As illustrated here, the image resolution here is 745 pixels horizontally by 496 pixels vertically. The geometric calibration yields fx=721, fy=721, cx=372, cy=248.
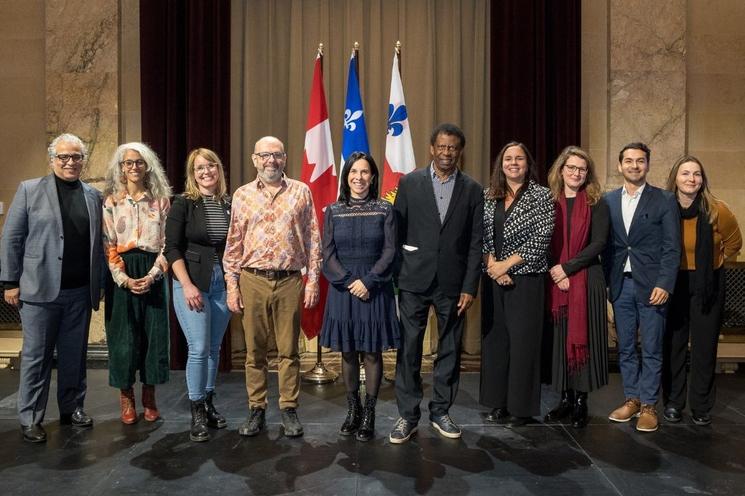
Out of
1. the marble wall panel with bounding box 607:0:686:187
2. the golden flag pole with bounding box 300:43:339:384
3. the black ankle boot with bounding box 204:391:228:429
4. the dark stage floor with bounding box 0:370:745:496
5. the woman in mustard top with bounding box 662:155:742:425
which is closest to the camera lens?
the dark stage floor with bounding box 0:370:745:496

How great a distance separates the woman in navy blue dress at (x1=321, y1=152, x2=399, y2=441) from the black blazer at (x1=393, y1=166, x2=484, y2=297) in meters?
0.10

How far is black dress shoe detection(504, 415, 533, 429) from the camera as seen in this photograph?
13.0 feet

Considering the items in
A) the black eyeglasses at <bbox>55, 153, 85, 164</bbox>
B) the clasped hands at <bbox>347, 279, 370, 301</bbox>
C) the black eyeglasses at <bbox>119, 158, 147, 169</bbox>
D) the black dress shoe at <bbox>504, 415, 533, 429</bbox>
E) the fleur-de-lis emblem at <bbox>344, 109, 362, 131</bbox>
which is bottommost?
the black dress shoe at <bbox>504, 415, 533, 429</bbox>

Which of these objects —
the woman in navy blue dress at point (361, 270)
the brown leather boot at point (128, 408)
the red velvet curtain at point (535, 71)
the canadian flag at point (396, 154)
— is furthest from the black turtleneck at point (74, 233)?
the red velvet curtain at point (535, 71)

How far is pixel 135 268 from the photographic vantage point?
3.87 metres

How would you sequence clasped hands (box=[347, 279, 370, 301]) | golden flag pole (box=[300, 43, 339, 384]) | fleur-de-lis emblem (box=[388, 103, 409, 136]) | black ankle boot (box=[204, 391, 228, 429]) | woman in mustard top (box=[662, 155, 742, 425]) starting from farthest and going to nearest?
fleur-de-lis emblem (box=[388, 103, 409, 136])
golden flag pole (box=[300, 43, 339, 384])
woman in mustard top (box=[662, 155, 742, 425])
black ankle boot (box=[204, 391, 228, 429])
clasped hands (box=[347, 279, 370, 301])

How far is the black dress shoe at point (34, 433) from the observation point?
368 centimetres

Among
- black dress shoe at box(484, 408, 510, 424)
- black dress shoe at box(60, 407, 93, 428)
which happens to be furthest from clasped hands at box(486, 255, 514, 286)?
black dress shoe at box(60, 407, 93, 428)

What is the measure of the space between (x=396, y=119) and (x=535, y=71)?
114 cm

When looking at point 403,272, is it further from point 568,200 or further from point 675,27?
point 675,27

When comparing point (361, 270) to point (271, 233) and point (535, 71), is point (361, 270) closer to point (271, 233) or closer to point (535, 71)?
point (271, 233)

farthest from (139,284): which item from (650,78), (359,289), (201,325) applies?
(650,78)

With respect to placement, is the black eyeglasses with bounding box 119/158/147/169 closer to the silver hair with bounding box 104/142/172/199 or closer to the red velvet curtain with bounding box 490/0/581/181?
the silver hair with bounding box 104/142/172/199

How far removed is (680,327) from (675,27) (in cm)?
260
